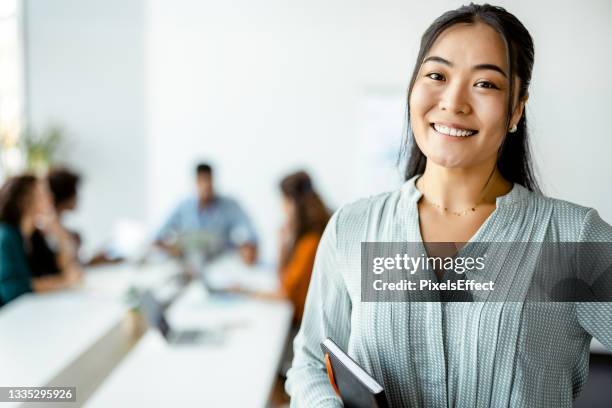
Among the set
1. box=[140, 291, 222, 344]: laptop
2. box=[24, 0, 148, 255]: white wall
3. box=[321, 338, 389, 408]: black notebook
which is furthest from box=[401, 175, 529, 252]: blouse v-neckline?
box=[24, 0, 148, 255]: white wall

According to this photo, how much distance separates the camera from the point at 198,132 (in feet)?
11.9

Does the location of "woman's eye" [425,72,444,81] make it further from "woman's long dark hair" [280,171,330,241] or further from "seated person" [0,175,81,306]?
"seated person" [0,175,81,306]

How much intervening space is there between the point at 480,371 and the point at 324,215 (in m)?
1.57

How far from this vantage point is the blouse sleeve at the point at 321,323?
957 millimetres

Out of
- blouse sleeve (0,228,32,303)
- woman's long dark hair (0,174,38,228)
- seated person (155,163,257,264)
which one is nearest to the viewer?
blouse sleeve (0,228,32,303)

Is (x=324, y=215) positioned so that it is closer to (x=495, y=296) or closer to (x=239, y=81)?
(x=239, y=81)

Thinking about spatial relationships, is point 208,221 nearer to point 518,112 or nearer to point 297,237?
point 297,237

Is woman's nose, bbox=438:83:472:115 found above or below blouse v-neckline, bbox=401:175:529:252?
above

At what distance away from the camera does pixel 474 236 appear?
901 mm

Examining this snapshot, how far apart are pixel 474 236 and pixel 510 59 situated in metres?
0.28

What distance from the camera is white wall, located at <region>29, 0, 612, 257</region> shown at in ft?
3.41

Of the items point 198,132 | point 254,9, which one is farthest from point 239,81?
point 254,9

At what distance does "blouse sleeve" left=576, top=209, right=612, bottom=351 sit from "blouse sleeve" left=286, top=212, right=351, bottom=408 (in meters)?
0.37

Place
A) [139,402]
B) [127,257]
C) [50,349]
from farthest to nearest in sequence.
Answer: [127,257], [50,349], [139,402]
